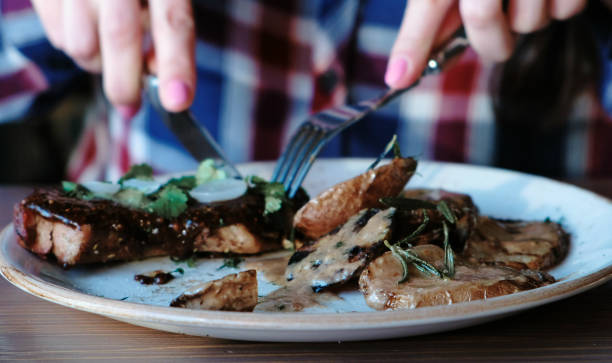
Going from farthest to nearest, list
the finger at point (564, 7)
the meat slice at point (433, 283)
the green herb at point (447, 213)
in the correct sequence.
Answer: the finger at point (564, 7), the green herb at point (447, 213), the meat slice at point (433, 283)

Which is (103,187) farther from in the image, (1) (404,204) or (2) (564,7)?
(2) (564,7)

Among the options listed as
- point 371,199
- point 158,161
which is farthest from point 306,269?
point 158,161

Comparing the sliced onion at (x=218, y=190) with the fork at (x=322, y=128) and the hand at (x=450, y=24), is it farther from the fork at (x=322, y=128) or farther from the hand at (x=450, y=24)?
the hand at (x=450, y=24)

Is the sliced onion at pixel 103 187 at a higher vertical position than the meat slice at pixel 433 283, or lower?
lower

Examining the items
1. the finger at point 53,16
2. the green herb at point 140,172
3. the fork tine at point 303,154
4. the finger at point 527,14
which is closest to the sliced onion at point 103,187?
the green herb at point 140,172

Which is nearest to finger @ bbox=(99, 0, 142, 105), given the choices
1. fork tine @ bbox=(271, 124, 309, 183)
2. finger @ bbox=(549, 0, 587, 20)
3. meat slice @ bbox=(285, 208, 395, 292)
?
fork tine @ bbox=(271, 124, 309, 183)

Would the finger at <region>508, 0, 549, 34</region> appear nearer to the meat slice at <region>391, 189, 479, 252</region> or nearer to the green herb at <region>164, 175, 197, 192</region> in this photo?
the meat slice at <region>391, 189, 479, 252</region>

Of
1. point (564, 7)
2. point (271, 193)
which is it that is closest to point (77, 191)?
point (271, 193)
